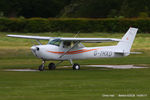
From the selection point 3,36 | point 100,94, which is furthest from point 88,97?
point 3,36

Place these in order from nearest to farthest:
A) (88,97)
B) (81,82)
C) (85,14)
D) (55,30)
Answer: (88,97) < (81,82) < (55,30) < (85,14)

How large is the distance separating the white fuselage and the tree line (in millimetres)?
34374

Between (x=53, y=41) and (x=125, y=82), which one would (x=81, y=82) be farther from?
(x=53, y=41)

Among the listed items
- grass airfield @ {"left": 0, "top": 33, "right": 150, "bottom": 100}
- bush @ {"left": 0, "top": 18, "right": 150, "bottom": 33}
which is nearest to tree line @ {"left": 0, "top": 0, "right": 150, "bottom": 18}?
bush @ {"left": 0, "top": 18, "right": 150, "bottom": 33}

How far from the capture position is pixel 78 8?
73.1m

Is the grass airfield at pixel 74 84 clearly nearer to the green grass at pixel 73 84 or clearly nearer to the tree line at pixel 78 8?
the green grass at pixel 73 84

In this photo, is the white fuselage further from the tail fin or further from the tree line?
the tree line

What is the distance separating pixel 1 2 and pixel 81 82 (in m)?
57.7

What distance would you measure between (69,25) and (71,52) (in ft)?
81.1

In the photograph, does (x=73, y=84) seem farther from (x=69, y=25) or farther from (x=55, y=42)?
(x=69, y=25)

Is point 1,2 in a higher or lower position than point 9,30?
higher

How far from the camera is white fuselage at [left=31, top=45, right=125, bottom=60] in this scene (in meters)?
24.5

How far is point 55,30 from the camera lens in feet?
164

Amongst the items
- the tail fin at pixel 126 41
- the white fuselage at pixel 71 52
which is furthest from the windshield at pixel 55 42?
the tail fin at pixel 126 41
